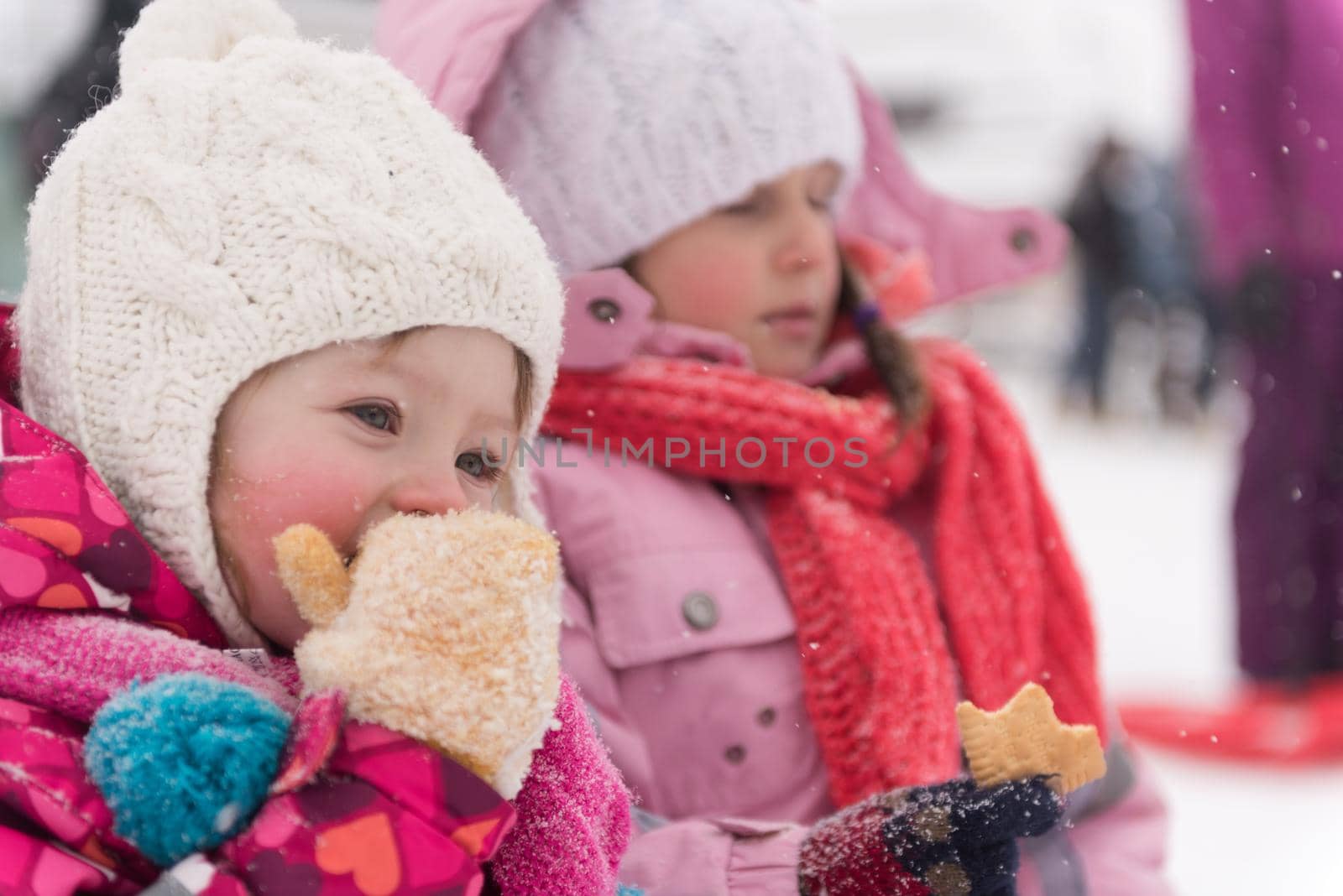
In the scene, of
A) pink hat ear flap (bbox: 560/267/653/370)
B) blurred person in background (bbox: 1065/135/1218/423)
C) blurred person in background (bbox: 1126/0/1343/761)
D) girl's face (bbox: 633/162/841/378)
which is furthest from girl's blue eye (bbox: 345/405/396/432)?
blurred person in background (bbox: 1065/135/1218/423)

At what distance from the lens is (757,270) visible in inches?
31.5

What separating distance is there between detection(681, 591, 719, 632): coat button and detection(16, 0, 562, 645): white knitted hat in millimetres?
259

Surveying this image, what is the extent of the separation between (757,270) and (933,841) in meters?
0.37

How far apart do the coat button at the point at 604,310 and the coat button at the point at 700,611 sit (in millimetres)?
177

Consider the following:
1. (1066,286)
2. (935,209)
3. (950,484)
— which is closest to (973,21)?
(1066,286)

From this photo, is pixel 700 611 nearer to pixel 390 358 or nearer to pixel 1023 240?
pixel 390 358

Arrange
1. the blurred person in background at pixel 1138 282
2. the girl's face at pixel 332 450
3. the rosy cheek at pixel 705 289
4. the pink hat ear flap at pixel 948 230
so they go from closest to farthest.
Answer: the girl's face at pixel 332 450 → the rosy cheek at pixel 705 289 → the pink hat ear flap at pixel 948 230 → the blurred person in background at pixel 1138 282

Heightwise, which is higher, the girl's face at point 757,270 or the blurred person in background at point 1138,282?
the girl's face at point 757,270

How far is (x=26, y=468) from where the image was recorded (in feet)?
1.69

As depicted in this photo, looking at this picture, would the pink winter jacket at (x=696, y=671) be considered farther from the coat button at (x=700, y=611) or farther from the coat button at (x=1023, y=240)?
the coat button at (x=1023, y=240)

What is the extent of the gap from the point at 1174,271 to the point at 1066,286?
0.82 metres

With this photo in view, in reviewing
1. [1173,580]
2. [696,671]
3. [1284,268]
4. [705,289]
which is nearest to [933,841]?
[696,671]

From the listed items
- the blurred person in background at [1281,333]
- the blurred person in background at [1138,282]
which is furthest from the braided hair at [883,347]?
the blurred person in background at [1138,282]

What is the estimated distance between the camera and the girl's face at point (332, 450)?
55cm
